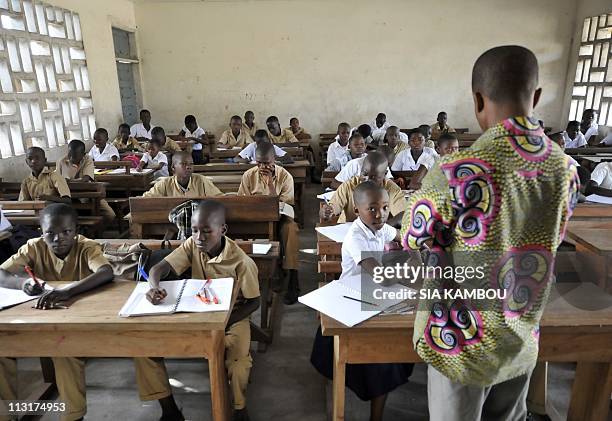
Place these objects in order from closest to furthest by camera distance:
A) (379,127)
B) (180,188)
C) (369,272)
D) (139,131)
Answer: (369,272), (180,188), (139,131), (379,127)

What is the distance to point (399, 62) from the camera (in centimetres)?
918

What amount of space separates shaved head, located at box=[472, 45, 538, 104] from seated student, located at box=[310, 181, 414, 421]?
1060 millimetres

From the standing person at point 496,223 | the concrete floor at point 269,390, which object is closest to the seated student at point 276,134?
the concrete floor at point 269,390

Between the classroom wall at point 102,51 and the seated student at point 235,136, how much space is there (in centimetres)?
195

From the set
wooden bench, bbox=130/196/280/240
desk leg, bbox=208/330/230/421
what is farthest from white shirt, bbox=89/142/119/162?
desk leg, bbox=208/330/230/421

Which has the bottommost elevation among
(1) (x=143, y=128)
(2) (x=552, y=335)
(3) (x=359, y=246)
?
(2) (x=552, y=335)

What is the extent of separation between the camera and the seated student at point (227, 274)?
216 centimetres

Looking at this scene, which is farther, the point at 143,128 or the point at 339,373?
the point at 143,128

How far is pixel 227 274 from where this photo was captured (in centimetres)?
218

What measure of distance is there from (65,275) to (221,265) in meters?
0.79

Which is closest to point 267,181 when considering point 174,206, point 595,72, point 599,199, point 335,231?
point 174,206

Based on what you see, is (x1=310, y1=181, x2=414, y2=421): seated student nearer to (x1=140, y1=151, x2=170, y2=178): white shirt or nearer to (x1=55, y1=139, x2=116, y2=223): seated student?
(x1=55, y1=139, x2=116, y2=223): seated student

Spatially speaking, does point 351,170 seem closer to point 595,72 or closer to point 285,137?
point 285,137

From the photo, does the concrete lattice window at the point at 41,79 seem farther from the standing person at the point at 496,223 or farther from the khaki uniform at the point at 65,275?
the standing person at the point at 496,223
